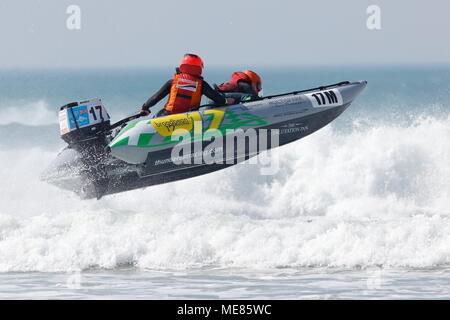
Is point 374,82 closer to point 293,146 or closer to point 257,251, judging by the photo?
point 293,146

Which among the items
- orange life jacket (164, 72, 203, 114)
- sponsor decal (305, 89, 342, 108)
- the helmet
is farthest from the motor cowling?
sponsor decal (305, 89, 342, 108)

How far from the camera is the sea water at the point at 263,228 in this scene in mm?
10617

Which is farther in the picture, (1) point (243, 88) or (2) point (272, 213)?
(2) point (272, 213)

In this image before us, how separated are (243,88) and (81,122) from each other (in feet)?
8.18

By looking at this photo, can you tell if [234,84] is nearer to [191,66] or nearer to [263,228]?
[191,66]

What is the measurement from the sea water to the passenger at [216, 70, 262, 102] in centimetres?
210

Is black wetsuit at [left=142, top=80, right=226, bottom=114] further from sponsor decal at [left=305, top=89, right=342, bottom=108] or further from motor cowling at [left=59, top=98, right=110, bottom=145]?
sponsor decal at [left=305, top=89, right=342, bottom=108]

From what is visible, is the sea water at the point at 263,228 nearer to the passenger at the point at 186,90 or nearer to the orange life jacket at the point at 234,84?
the passenger at the point at 186,90

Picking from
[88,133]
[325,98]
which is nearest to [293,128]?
[325,98]

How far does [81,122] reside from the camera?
1188 cm

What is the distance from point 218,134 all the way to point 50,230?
3.37m

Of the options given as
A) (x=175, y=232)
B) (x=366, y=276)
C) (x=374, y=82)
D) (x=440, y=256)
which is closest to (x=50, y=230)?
(x=175, y=232)

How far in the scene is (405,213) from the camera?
52.3 ft

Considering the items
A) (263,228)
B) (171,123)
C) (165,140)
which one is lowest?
(263,228)
